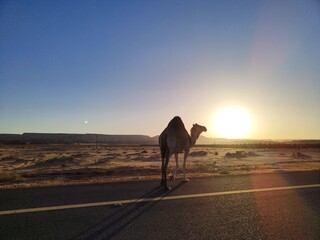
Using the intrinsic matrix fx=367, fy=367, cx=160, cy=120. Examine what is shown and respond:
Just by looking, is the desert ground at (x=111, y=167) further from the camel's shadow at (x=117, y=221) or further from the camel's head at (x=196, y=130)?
the camel's shadow at (x=117, y=221)

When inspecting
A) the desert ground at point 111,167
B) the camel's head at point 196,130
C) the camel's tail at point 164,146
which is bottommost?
the desert ground at point 111,167

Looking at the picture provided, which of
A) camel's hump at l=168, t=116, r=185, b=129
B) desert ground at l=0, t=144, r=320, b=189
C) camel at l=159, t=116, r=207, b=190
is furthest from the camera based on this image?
desert ground at l=0, t=144, r=320, b=189

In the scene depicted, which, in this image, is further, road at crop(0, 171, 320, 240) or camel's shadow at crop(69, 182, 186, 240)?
road at crop(0, 171, 320, 240)

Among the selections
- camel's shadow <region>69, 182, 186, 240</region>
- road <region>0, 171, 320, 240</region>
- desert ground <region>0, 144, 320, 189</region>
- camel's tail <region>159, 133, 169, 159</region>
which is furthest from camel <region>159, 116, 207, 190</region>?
camel's shadow <region>69, 182, 186, 240</region>

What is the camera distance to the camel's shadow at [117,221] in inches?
230

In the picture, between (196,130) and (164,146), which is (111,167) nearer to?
(196,130)

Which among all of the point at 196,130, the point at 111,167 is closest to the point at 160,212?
the point at 196,130

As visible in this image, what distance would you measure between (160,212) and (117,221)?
110 cm

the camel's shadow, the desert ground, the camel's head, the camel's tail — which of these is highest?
the camel's head

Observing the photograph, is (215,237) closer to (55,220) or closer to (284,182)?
(55,220)

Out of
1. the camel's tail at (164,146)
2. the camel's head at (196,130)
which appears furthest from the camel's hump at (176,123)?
the camel's head at (196,130)

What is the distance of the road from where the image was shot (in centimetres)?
610

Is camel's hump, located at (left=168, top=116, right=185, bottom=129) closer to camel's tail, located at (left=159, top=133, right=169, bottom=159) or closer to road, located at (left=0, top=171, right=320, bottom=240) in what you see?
camel's tail, located at (left=159, top=133, right=169, bottom=159)

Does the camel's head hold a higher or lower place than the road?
higher
